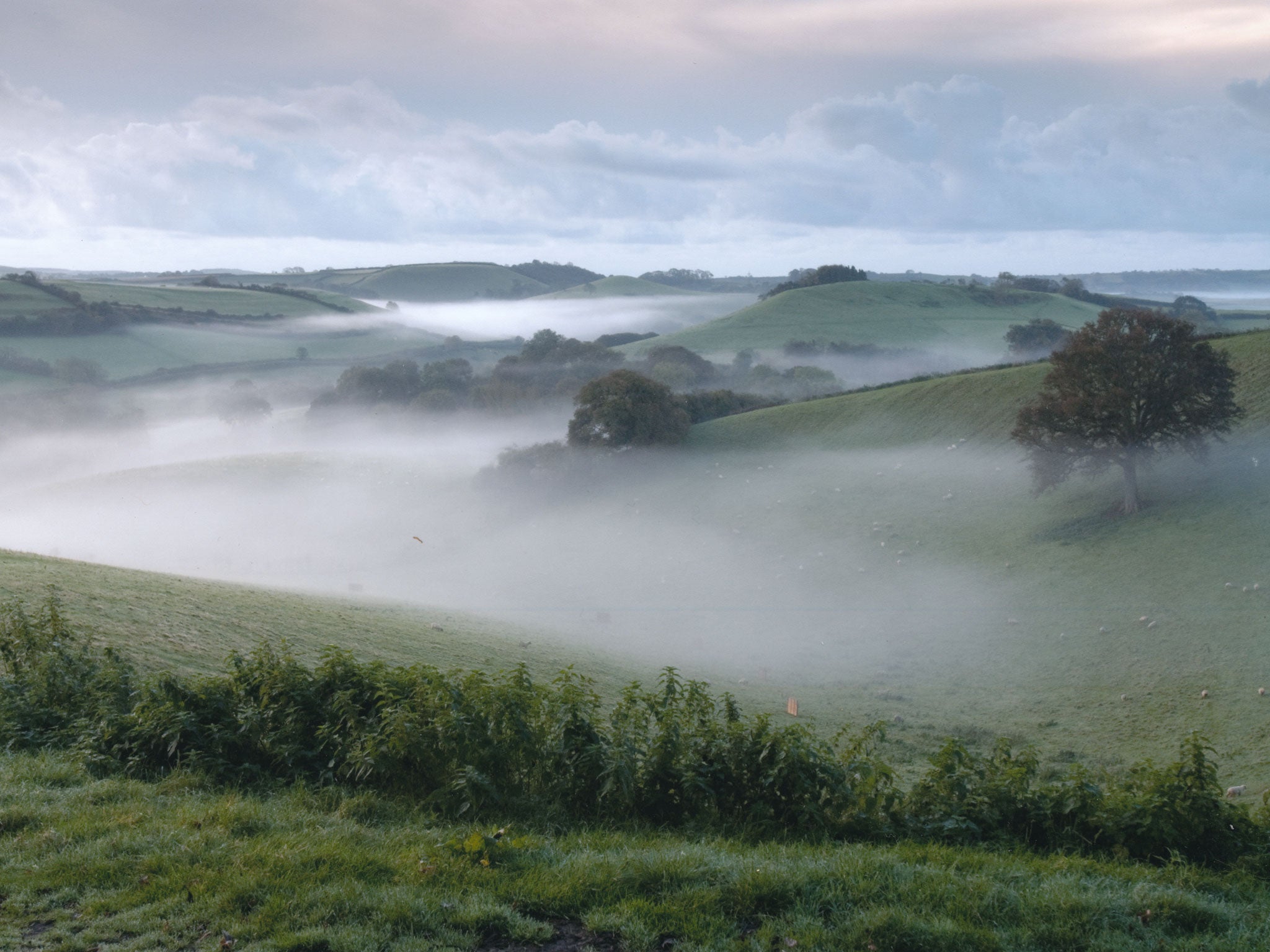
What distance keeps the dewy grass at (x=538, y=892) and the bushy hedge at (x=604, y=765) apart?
0.53 m

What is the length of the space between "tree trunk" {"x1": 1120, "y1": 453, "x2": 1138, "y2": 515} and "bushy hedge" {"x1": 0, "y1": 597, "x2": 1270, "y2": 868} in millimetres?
25920

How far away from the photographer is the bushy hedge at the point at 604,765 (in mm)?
7832

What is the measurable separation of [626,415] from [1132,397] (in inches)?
1200

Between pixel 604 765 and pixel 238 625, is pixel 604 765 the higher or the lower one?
the higher one

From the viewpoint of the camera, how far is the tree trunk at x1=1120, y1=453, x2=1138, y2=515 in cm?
3142

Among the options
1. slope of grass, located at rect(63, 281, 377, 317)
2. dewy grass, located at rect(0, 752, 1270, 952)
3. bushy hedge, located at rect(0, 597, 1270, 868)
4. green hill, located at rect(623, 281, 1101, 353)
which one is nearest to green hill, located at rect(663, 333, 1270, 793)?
bushy hedge, located at rect(0, 597, 1270, 868)

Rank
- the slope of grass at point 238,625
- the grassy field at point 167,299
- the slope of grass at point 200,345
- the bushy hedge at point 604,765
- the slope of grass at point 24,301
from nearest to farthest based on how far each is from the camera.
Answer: the bushy hedge at point 604,765, the slope of grass at point 238,625, the slope of grass at point 24,301, the slope of grass at point 200,345, the grassy field at point 167,299

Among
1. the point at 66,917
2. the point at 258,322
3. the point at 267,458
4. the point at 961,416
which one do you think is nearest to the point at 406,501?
the point at 267,458

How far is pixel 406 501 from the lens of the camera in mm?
62281

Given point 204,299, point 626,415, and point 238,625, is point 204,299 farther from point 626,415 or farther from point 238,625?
point 238,625

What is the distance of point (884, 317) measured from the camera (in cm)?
13900

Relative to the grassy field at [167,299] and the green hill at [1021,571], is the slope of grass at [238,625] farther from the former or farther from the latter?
the grassy field at [167,299]

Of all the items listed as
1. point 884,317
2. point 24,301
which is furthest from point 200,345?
point 884,317

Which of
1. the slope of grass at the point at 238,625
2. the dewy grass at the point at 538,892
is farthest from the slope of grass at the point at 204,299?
the dewy grass at the point at 538,892
